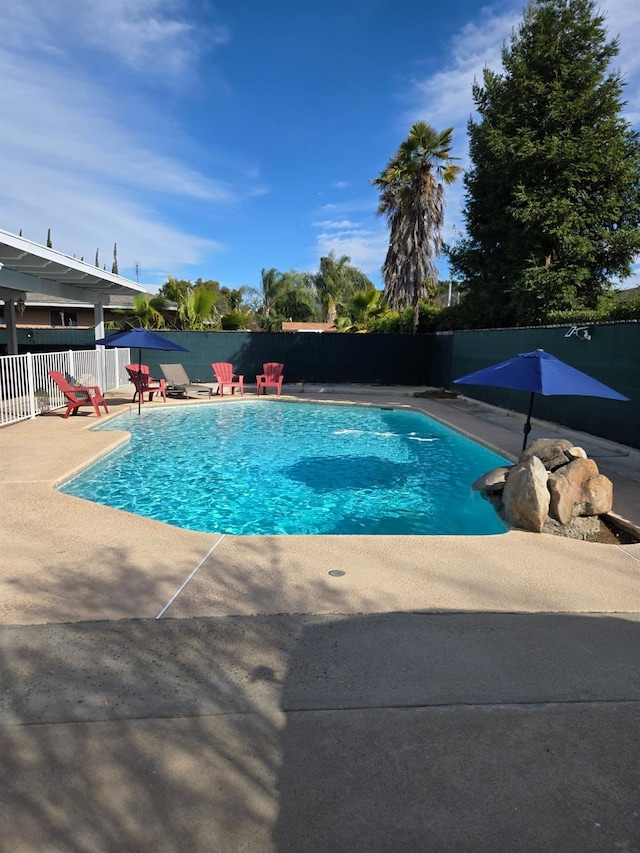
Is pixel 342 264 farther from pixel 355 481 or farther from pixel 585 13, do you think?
pixel 355 481

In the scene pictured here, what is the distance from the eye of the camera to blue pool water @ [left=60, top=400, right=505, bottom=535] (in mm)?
6738

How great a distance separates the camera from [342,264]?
46.5m

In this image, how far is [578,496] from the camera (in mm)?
5648

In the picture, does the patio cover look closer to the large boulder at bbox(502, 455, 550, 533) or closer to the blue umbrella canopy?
the blue umbrella canopy

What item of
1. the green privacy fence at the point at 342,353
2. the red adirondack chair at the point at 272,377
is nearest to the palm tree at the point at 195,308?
the green privacy fence at the point at 342,353

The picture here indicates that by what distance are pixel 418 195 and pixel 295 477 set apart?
16.6 metres

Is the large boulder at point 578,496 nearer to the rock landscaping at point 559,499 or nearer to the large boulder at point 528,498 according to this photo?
the rock landscaping at point 559,499

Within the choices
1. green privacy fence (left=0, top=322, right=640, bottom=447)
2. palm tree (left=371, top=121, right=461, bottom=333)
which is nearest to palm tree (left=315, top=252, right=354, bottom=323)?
palm tree (left=371, top=121, right=461, bottom=333)

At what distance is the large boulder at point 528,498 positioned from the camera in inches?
211

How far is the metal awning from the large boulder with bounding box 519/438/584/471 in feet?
30.3

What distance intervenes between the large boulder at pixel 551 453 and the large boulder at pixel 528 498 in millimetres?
609

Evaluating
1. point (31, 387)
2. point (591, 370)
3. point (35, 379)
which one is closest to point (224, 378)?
point (35, 379)

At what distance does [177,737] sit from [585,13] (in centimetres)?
2207

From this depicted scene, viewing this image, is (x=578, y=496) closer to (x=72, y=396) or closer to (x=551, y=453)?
(x=551, y=453)
